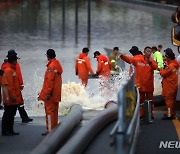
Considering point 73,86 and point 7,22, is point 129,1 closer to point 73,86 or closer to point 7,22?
point 7,22

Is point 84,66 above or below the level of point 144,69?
below

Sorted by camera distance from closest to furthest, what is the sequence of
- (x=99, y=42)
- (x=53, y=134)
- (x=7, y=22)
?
(x=53, y=134) < (x=99, y=42) < (x=7, y=22)

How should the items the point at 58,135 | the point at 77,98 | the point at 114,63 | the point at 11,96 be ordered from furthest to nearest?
the point at 114,63 → the point at 77,98 → the point at 11,96 → the point at 58,135

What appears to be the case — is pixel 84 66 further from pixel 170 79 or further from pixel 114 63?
pixel 170 79

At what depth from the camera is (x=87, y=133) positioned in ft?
34.7

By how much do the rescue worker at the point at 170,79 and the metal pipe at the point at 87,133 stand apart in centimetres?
118

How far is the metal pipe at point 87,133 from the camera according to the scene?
9310mm

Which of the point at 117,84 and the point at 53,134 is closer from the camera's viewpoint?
the point at 53,134

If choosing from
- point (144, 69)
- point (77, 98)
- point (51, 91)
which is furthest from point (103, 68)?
point (51, 91)

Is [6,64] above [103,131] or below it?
above

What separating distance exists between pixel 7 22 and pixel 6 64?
44046 millimetres

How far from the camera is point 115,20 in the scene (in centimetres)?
6053

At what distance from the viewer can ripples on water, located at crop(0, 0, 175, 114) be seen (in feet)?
67.2

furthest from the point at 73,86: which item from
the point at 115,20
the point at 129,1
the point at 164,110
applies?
the point at 129,1
